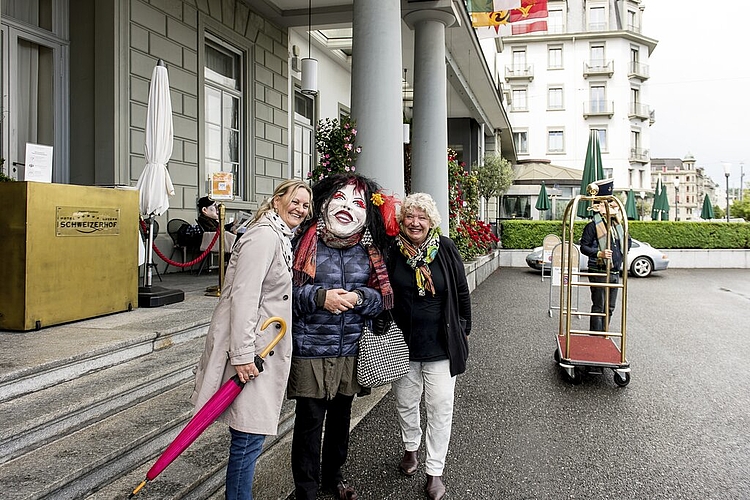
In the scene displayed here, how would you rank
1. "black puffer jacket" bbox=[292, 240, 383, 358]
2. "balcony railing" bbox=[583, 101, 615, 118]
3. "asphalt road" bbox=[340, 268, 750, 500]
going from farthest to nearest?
1. "balcony railing" bbox=[583, 101, 615, 118]
2. "asphalt road" bbox=[340, 268, 750, 500]
3. "black puffer jacket" bbox=[292, 240, 383, 358]

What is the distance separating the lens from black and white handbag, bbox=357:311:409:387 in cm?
323

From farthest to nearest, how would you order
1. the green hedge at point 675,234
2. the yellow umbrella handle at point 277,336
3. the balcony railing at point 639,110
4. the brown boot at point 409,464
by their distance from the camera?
1. the balcony railing at point 639,110
2. the green hedge at point 675,234
3. the brown boot at point 409,464
4. the yellow umbrella handle at point 277,336

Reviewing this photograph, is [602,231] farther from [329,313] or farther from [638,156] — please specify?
[638,156]

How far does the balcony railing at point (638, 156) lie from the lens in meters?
50.1

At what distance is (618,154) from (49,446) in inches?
2062

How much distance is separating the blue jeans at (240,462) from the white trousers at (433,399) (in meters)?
1.15

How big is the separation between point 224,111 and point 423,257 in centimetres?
873

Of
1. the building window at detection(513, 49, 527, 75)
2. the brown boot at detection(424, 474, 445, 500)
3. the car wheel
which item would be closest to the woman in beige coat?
the brown boot at detection(424, 474, 445, 500)

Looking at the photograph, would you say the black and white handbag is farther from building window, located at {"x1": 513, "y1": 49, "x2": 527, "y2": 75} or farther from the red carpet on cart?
building window, located at {"x1": 513, "y1": 49, "x2": 527, "y2": 75}

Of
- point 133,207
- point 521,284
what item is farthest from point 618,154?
point 133,207

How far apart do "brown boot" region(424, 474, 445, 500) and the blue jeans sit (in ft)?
3.88

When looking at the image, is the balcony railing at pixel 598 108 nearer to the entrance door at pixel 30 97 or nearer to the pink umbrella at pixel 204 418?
the entrance door at pixel 30 97

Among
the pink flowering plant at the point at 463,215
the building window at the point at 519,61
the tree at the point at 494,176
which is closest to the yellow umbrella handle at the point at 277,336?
the pink flowering plant at the point at 463,215

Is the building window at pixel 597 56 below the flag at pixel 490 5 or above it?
above
